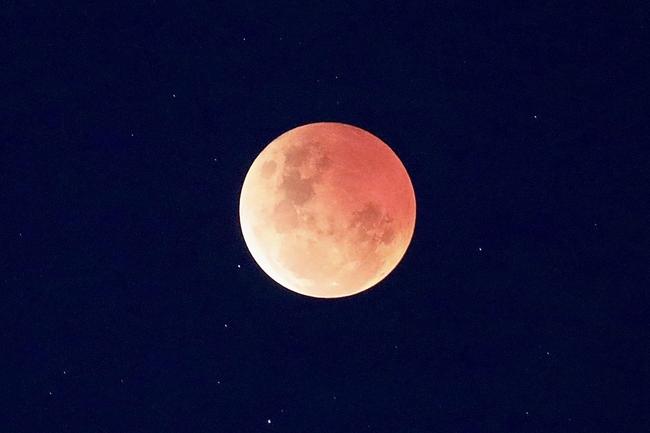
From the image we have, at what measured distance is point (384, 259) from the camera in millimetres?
12016

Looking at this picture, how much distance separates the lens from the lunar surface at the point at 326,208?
37.5ft

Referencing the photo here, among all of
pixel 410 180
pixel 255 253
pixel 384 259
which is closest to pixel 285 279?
pixel 255 253

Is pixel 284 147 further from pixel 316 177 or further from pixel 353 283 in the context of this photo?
pixel 353 283

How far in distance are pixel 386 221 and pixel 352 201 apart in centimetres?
54

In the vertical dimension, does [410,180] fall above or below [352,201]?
above

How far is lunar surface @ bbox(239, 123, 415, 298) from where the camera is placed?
11430 mm

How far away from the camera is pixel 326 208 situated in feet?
37.4

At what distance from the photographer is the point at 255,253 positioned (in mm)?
12086

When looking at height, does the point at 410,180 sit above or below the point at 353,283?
above

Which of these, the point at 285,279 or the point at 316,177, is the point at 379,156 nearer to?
the point at 316,177

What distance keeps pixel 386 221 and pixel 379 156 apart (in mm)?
784

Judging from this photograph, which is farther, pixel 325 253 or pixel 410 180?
pixel 410 180

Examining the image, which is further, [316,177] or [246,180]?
[246,180]

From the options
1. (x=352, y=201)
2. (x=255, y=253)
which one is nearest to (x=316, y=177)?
(x=352, y=201)
